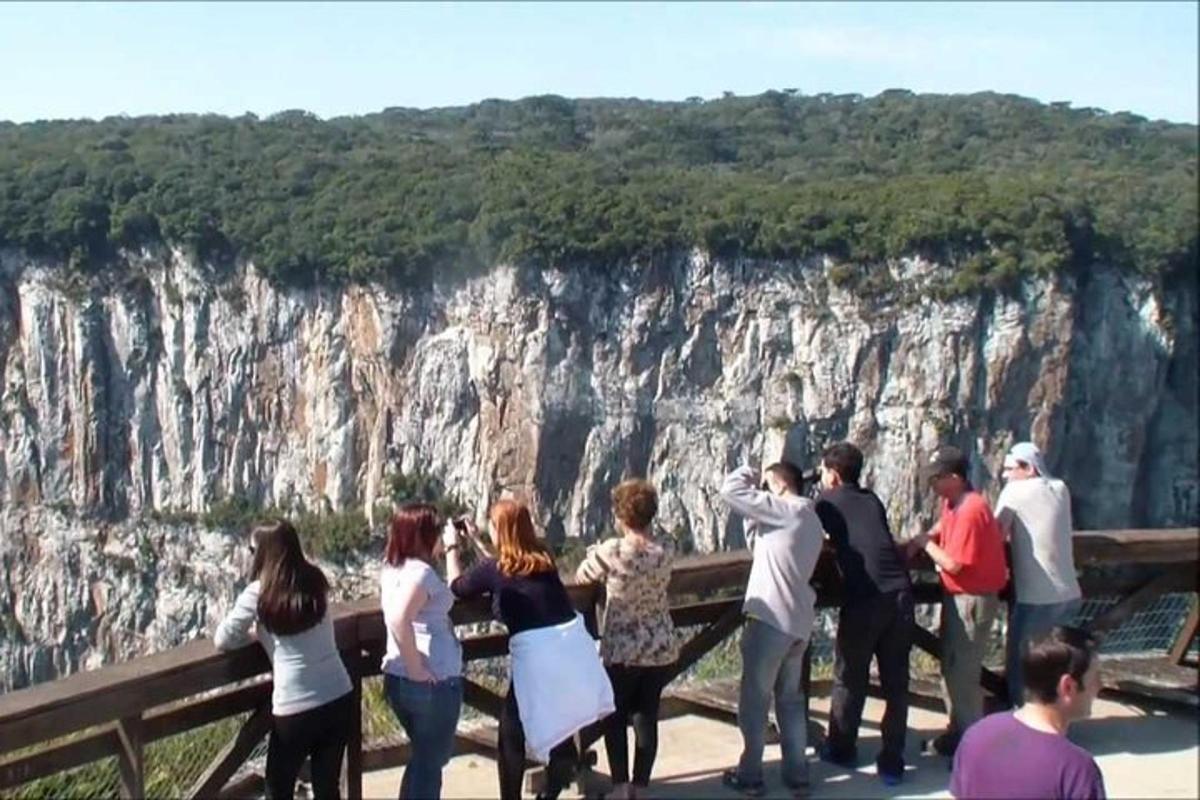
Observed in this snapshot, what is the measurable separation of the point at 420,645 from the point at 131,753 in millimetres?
929

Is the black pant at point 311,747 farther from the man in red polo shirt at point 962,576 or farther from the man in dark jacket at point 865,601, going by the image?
the man in red polo shirt at point 962,576

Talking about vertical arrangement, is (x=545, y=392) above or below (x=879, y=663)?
below

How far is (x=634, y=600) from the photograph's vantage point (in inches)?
219

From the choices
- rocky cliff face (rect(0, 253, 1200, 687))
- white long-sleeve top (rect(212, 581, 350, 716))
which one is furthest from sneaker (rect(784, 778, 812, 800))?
rocky cliff face (rect(0, 253, 1200, 687))

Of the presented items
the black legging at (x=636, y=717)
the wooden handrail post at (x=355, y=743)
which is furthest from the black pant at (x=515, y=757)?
the wooden handrail post at (x=355, y=743)

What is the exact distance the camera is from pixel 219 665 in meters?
5.10

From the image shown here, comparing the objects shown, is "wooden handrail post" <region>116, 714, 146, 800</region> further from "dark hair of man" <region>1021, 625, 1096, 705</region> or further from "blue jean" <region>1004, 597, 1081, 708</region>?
"blue jean" <region>1004, 597, 1081, 708</region>

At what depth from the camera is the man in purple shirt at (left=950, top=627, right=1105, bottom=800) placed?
11.4ft

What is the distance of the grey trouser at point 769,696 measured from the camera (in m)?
5.88

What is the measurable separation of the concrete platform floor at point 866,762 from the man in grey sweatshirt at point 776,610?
171mm

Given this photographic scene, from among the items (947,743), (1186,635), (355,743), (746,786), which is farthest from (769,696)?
(1186,635)

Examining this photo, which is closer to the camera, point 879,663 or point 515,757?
point 515,757

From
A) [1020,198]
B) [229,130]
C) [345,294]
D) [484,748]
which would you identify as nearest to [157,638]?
[345,294]

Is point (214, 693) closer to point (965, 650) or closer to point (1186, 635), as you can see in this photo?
point (965, 650)
